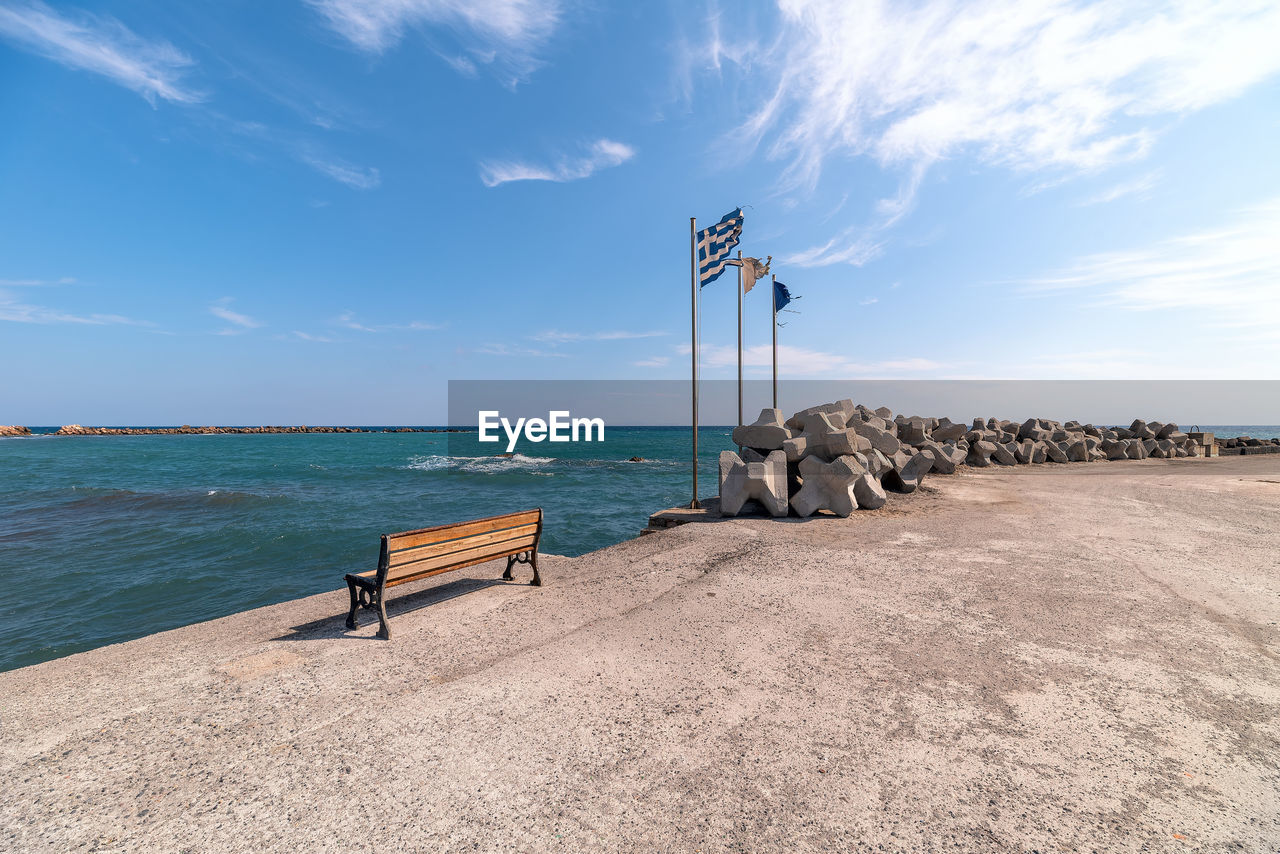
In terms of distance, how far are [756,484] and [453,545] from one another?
6.44 m

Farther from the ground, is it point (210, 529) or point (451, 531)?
point (451, 531)

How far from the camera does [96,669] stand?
4676 mm

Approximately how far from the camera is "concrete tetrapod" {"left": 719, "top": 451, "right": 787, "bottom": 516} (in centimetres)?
1059

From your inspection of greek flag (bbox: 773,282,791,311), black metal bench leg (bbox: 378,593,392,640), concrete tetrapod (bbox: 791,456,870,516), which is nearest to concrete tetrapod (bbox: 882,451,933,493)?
concrete tetrapod (bbox: 791,456,870,516)

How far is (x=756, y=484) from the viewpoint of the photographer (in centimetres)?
1062

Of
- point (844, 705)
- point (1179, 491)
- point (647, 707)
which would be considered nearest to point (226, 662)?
point (647, 707)

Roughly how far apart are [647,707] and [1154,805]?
2.81 m

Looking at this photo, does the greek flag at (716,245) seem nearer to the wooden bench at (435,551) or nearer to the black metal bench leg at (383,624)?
the wooden bench at (435,551)

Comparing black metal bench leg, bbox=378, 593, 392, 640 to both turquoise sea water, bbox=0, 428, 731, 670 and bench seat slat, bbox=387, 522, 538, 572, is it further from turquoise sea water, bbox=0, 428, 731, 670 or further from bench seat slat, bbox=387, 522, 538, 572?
turquoise sea water, bbox=0, 428, 731, 670

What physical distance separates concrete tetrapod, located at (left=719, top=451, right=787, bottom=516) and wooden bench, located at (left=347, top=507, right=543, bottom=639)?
5082 millimetres

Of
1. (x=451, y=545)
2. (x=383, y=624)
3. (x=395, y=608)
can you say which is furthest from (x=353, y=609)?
(x=451, y=545)

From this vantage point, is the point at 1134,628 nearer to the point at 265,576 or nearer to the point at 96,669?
the point at 96,669

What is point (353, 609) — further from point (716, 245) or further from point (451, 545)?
point (716, 245)

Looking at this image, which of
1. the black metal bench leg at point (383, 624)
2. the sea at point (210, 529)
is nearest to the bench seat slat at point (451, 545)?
the black metal bench leg at point (383, 624)
